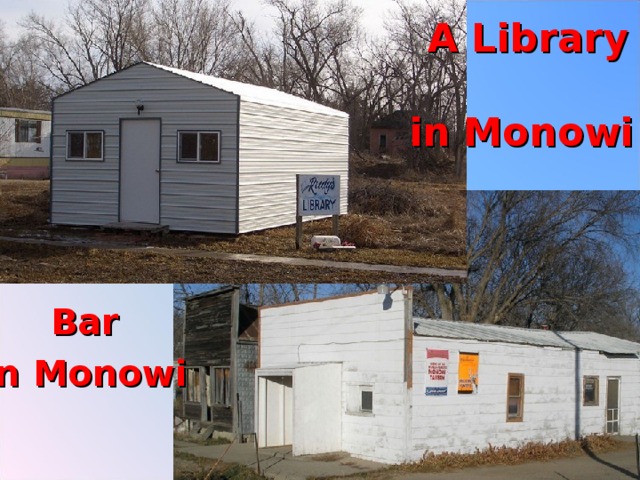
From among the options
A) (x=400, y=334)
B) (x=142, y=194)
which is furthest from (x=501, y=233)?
(x=142, y=194)

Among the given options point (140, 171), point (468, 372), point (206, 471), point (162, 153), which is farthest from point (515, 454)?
point (140, 171)

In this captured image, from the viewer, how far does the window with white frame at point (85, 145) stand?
1670 centimetres

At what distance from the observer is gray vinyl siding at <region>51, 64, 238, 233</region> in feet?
50.8

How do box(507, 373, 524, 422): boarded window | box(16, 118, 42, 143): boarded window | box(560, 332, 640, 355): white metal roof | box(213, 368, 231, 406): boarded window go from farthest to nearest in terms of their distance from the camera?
box(16, 118, 42, 143): boarded window < box(213, 368, 231, 406): boarded window < box(560, 332, 640, 355): white metal roof < box(507, 373, 524, 422): boarded window

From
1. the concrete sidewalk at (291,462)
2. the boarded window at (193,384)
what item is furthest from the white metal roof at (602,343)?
the boarded window at (193,384)

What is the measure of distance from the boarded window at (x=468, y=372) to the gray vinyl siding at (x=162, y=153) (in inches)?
222

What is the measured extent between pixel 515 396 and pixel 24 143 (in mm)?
20664

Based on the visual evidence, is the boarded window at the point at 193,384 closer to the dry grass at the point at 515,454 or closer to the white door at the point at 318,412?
the white door at the point at 318,412

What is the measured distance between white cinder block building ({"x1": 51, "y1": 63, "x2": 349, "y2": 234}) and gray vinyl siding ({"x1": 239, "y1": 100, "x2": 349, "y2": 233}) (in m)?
0.03

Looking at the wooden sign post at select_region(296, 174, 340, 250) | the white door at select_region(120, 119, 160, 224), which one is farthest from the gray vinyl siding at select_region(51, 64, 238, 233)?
the wooden sign post at select_region(296, 174, 340, 250)

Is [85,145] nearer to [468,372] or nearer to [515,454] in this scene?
[468,372]

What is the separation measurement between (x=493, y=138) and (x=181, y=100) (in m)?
7.45

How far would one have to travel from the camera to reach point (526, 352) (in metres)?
12.0

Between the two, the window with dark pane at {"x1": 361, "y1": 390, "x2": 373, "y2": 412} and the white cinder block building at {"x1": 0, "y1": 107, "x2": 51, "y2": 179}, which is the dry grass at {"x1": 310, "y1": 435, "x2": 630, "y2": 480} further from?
the white cinder block building at {"x1": 0, "y1": 107, "x2": 51, "y2": 179}
